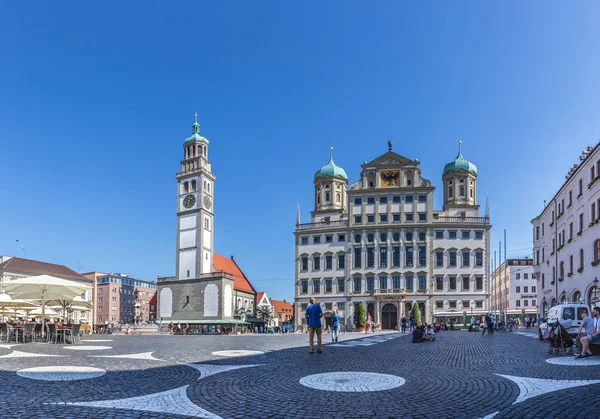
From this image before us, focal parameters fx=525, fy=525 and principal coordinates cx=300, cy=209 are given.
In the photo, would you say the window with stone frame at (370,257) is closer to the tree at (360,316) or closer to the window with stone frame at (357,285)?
the window with stone frame at (357,285)

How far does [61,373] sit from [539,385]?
9.02 metres

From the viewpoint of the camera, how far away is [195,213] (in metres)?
79.8

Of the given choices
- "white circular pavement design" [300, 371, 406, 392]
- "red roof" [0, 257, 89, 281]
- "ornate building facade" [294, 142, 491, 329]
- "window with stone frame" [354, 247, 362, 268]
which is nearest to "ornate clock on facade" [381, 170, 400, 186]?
"ornate building facade" [294, 142, 491, 329]

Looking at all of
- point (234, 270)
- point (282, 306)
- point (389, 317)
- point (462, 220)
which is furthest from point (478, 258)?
point (282, 306)

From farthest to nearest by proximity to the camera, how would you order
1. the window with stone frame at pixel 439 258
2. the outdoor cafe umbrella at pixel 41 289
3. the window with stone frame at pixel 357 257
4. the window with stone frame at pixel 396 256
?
the window with stone frame at pixel 357 257
the window with stone frame at pixel 396 256
the window with stone frame at pixel 439 258
the outdoor cafe umbrella at pixel 41 289

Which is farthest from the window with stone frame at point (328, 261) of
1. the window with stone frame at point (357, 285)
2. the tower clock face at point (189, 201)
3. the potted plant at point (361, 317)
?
the tower clock face at point (189, 201)

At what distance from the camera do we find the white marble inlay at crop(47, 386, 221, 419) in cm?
697

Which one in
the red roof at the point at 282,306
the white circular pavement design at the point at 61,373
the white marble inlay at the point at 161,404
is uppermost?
the white marble inlay at the point at 161,404

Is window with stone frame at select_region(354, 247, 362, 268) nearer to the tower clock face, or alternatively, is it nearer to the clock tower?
the clock tower

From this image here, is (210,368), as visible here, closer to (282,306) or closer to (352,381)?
(352,381)

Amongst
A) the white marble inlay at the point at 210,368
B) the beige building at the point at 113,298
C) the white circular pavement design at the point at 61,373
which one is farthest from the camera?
the beige building at the point at 113,298

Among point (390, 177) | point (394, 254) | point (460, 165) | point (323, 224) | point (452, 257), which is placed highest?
point (460, 165)

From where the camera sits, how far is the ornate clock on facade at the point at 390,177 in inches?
2832

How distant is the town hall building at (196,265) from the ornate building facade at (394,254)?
40.3 feet
